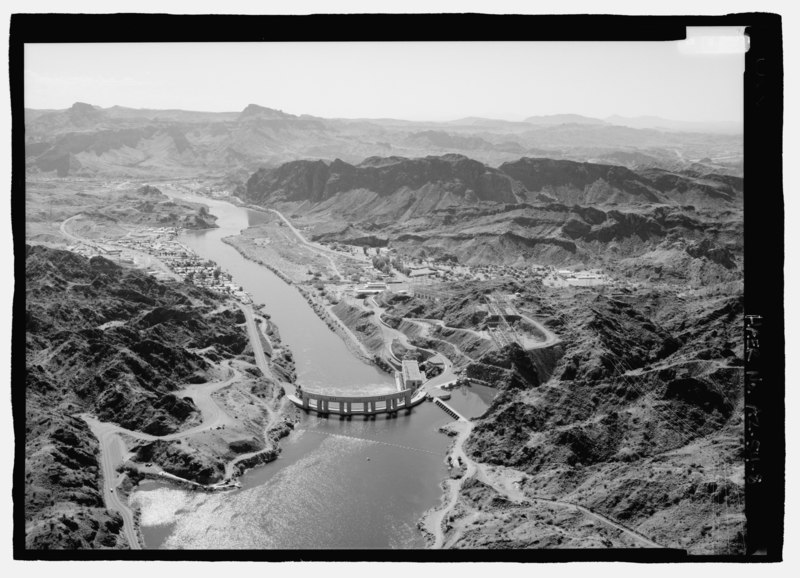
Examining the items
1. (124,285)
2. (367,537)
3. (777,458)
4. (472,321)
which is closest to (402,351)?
(472,321)

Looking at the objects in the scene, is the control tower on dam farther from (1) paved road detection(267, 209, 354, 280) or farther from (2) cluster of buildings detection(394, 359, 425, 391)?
(1) paved road detection(267, 209, 354, 280)

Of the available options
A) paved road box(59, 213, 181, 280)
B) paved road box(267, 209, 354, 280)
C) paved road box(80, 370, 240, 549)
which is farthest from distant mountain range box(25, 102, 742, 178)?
paved road box(80, 370, 240, 549)

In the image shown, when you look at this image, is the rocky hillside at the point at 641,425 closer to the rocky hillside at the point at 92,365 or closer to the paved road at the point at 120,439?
the paved road at the point at 120,439

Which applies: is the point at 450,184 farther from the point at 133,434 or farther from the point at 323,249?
the point at 133,434

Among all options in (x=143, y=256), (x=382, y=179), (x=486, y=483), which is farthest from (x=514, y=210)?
(x=486, y=483)

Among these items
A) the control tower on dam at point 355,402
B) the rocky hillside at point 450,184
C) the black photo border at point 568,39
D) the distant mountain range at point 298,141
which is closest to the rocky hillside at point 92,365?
the black photo border at point 568,39

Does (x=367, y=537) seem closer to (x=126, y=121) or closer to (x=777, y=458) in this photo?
(x=777, y=458)
